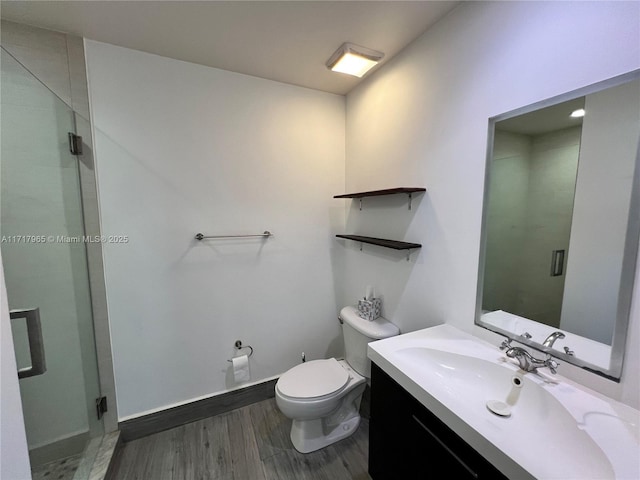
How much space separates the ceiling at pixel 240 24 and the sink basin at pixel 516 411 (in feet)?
5.40

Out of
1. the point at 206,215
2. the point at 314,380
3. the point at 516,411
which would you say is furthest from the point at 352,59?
the point at 314,380

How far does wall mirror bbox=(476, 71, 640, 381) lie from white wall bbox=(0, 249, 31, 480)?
166 cm

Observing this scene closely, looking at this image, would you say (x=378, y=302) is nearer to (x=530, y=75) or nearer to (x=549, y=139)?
(x=549, y=139)

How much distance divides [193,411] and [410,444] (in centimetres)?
161

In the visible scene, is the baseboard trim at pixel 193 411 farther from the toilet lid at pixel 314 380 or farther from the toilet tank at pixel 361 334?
the toilet tank at pixel 361 334

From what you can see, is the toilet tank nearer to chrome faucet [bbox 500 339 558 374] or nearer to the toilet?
the toilet

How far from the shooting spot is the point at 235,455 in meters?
1.63

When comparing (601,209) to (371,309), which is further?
(371,309)

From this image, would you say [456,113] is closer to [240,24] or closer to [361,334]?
[240,24]

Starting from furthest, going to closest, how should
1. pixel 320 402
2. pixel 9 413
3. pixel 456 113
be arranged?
pixel 320 402
pixel 456 113
pixel 9 413

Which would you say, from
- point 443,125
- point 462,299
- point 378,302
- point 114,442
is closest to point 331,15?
point 443,125

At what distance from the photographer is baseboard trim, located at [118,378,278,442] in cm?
174

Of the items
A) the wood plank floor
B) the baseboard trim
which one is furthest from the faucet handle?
the baseboard trim

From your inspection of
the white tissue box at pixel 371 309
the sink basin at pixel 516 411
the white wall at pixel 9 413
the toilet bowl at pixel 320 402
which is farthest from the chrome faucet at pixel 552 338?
the white wall at pixel 9 413
